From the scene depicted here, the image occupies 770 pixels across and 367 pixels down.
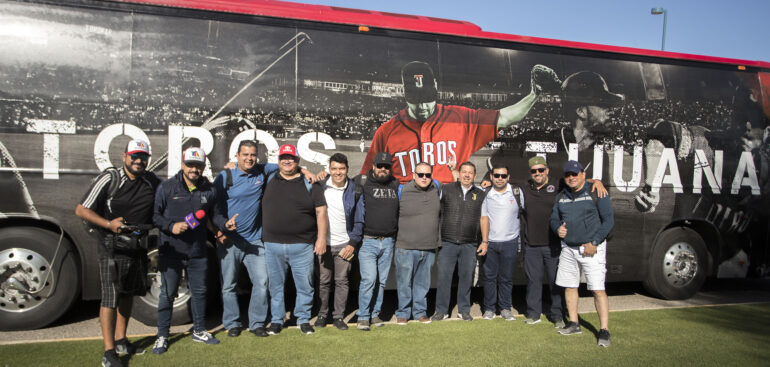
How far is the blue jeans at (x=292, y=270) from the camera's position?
4.96 metres

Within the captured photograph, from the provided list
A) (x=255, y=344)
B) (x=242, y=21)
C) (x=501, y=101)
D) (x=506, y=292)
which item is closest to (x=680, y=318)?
(x=506, y=292)

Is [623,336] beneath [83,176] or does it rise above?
beneath

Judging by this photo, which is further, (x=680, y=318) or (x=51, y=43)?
(x=680, y=318)

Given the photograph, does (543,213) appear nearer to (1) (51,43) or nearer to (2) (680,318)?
(2) (680,318)

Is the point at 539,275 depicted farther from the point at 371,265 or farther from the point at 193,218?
the point at 193,218

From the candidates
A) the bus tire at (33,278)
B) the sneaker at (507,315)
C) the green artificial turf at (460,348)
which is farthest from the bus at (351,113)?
the sneaker at (507,315)

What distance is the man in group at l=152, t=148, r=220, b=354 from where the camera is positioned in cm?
438

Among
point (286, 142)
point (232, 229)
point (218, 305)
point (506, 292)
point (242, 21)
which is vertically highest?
point (242, 21)

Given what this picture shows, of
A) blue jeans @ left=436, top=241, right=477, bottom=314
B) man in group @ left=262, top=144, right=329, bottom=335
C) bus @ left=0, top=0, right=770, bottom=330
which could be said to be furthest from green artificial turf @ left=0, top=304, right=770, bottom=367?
bus @ left=0, top=0, right=770, bottom=330

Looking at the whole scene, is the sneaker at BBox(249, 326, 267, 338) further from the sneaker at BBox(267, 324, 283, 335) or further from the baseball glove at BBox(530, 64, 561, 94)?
the baseball glove at BBox(530, 64, 561, 94)

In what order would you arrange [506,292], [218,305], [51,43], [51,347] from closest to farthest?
[51,347] → [51,43] → [506,292] → [218,305]

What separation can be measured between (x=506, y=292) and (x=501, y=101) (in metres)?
2.45

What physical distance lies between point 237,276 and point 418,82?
10.3 feet

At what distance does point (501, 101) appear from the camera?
618 centimetres
